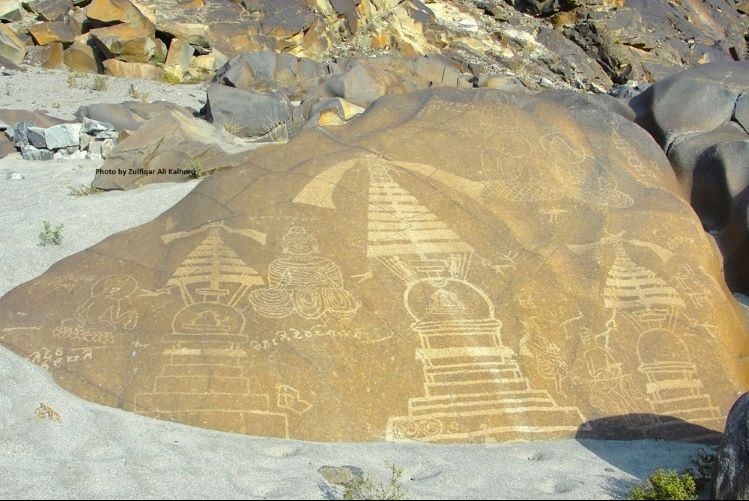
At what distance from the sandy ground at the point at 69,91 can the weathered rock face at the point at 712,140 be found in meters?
8.03

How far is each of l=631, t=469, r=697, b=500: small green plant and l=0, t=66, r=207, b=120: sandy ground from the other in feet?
31.1

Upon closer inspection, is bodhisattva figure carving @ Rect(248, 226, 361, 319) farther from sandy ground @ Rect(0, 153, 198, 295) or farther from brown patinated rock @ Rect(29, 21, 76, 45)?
brown patinated rock @ Rect(29, 21, 76, 45)

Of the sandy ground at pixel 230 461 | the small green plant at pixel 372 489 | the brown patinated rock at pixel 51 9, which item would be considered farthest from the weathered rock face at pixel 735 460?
the brown patinated rock at pixel 51 9

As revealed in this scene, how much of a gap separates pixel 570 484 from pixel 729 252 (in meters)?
3.18

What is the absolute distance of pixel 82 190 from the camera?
6727 mm

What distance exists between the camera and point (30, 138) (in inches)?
319

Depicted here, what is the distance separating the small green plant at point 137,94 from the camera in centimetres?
1166

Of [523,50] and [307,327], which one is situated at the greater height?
[307,327]

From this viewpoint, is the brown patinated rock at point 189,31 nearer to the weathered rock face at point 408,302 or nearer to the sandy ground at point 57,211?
the sandy ground at point 57,211

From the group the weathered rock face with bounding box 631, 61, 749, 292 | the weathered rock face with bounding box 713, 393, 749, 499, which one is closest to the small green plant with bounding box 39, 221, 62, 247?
the weathered rock face with bounding box 713, 393, 749, 499

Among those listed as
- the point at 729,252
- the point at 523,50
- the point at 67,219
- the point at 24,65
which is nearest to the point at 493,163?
the point at 729,252

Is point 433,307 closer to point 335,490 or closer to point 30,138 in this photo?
point 335,490

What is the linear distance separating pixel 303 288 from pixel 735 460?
222 centimetres

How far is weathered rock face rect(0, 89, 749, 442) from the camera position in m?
3.43
